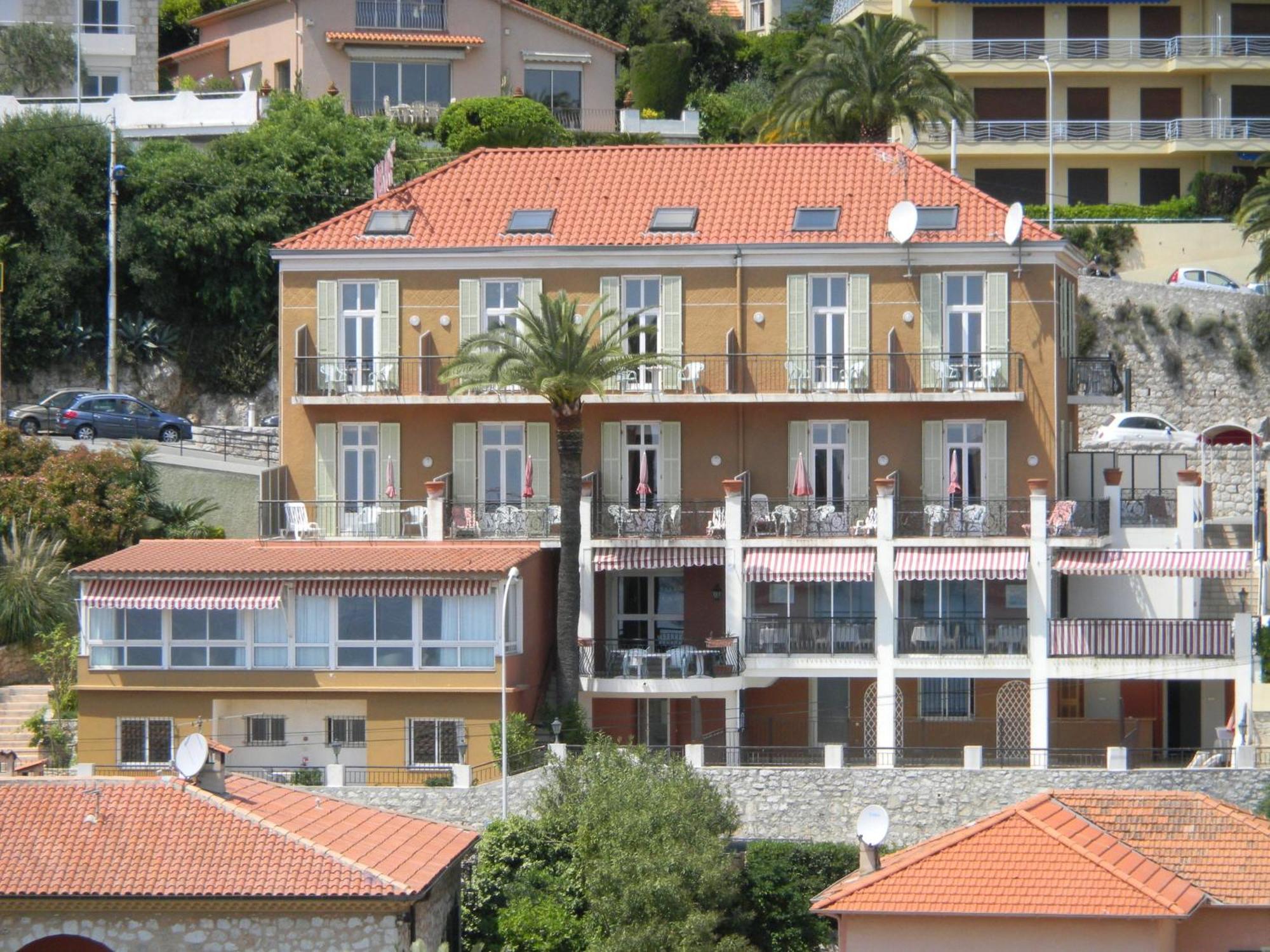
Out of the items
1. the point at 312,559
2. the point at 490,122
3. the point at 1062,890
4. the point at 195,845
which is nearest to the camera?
the point at 195,845

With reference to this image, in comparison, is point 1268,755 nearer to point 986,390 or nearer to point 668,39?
point 986,390

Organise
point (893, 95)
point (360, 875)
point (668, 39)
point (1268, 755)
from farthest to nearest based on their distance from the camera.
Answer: point (668, 39) → point (893, 95) → point (1268, 755) → point (360, 875)

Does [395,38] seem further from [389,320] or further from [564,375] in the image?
[564,375]

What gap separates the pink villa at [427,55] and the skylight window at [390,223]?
25064mm

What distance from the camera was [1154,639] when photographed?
47000mm

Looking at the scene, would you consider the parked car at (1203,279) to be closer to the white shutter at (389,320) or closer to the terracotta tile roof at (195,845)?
the white shutter at (389,320)

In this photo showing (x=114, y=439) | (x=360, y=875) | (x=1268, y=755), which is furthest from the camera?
(x=114, y=439)

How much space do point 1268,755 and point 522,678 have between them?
1421 cm

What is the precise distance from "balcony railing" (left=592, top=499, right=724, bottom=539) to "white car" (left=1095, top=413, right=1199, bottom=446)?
51.1ft

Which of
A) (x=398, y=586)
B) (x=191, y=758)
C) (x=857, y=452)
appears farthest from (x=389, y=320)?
(x=191, y=758)

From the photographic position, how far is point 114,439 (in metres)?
59.9

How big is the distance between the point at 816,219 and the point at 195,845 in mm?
22057

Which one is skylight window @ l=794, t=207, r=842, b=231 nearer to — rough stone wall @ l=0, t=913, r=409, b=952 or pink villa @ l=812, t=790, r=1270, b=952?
pink villa @ l=812, t=790, r=1270, b=952

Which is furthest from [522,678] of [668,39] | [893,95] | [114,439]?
[668,39]
